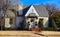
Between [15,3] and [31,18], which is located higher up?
[15,3]

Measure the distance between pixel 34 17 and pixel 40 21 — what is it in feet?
4.22

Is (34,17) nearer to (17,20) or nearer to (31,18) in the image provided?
(31,18)

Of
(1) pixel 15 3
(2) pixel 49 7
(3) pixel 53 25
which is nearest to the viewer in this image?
(3) pixel 53 25

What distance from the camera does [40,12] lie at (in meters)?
33.8

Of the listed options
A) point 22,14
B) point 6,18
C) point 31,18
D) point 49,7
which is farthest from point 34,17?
point 49,7

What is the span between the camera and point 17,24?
32562 mm

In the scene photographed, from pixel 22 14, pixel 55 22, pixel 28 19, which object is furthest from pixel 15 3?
pixel 55 22

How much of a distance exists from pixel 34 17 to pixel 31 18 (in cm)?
55

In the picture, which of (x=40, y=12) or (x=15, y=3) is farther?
(x=15, y=3)

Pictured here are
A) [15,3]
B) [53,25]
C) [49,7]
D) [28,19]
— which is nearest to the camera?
[53,25]

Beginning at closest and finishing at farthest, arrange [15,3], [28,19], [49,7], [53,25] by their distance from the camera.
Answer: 1. [53,25]
2. [28,19]
3. [15,3]
4. [49,7]

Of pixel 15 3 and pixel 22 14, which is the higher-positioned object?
pixel 15 3

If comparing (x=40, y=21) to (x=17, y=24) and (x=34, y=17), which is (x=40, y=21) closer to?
(x=34, y=17)

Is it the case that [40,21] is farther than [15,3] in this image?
No
